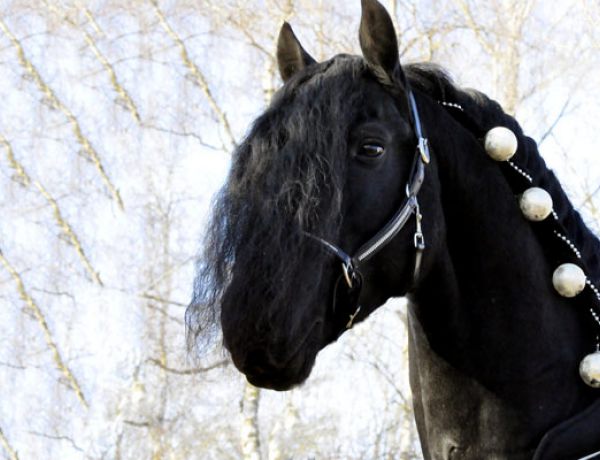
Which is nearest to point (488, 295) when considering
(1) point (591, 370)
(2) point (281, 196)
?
(1) point (591, 370)

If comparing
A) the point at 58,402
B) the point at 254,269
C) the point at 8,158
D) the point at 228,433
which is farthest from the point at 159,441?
the point at 254,269

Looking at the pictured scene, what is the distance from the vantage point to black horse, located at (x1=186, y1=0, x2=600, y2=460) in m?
3.03

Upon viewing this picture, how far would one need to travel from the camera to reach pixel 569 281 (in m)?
3.61

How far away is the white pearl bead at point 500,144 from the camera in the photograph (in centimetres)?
364

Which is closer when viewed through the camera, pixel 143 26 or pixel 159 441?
pixel 159 441

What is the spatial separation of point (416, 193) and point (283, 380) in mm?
744

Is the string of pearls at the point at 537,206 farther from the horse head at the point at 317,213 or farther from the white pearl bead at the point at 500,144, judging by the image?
the horse head at the point at 317,213

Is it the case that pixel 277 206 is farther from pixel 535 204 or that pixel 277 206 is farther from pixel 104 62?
pixel 104 62

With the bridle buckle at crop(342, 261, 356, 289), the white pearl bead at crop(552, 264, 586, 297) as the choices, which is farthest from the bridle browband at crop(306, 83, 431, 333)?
the white pearl bead at crop(552, 264, 586, 297)

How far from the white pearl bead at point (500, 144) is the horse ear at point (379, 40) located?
0.44 metres

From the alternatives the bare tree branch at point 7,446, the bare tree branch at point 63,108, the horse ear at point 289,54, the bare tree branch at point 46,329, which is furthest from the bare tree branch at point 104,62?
the horse ear at point 289,54

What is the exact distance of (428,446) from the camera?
371 cm

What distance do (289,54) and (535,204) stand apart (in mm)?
1018

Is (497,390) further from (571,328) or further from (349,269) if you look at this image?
(349,269)
